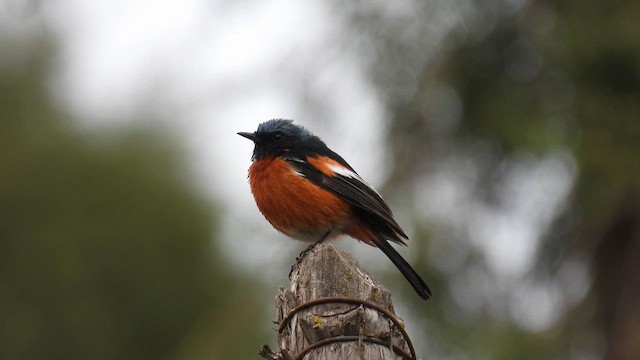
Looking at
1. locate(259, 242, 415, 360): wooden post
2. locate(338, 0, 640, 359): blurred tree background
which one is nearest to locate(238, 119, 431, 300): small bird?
locate(338, 0, 640, 359): blurred tree background

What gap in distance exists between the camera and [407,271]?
5.67 metres

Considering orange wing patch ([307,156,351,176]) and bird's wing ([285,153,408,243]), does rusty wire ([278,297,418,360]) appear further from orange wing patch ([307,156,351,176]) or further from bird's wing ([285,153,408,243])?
orange wing patch ([307,156,351,176])

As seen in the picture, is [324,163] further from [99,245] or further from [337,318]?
[99,245]

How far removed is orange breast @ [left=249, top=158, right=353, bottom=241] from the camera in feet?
19.5

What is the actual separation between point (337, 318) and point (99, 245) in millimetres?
11777

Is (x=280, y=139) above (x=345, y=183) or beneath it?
above

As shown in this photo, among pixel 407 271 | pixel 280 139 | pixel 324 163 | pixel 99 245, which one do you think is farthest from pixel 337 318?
pixel 99 245

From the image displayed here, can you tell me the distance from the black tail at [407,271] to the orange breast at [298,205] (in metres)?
0.25

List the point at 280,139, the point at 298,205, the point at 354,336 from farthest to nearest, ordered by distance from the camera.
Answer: the point at 280,139, the point at 298,205, the point at 354,336

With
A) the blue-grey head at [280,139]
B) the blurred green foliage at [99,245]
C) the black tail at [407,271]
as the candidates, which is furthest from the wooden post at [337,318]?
the blurred green foliage at [99,245]

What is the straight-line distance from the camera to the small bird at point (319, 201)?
19.5 ft

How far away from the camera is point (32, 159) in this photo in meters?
15.8

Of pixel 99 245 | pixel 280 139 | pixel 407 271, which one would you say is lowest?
pixel 407 271

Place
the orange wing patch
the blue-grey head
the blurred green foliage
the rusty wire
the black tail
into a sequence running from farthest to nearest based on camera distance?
the blurred green foliage
the blue-grey head
the orange wing patch
the black tail
the rusty wire
